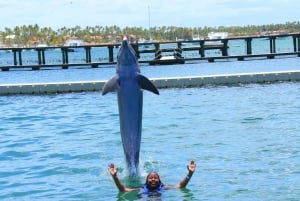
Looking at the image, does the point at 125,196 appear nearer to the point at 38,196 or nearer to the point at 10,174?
the point at 38,196

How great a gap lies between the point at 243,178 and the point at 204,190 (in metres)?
1.12

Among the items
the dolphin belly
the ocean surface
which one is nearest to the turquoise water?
the ocean surface

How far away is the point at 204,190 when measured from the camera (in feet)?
37.7

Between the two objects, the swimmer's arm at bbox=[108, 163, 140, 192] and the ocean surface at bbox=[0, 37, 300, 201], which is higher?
the swimmer's arm at bbox=[108, 163, 140, 192]

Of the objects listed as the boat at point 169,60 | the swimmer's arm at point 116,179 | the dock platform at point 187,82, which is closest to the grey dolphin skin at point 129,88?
the swimmer's arm at point 116,179

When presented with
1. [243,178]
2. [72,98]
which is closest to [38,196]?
[243,178]

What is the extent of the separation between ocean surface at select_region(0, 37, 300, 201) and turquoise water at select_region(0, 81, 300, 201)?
0.07ft

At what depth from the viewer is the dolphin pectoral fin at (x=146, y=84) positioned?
32.1 ft

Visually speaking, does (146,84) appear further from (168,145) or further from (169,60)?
(169,60)

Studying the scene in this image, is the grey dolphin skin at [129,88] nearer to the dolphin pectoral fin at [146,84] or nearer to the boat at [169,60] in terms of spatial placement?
the dolphin pectoral fin at [146,84]

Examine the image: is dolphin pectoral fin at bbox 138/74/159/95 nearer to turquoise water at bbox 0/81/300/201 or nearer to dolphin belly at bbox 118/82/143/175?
dolphin belly at bbox 118/82/143/175

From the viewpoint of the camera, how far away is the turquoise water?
11.9 m

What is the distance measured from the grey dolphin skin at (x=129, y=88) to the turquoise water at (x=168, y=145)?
1151 mm

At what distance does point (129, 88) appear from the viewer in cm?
996
